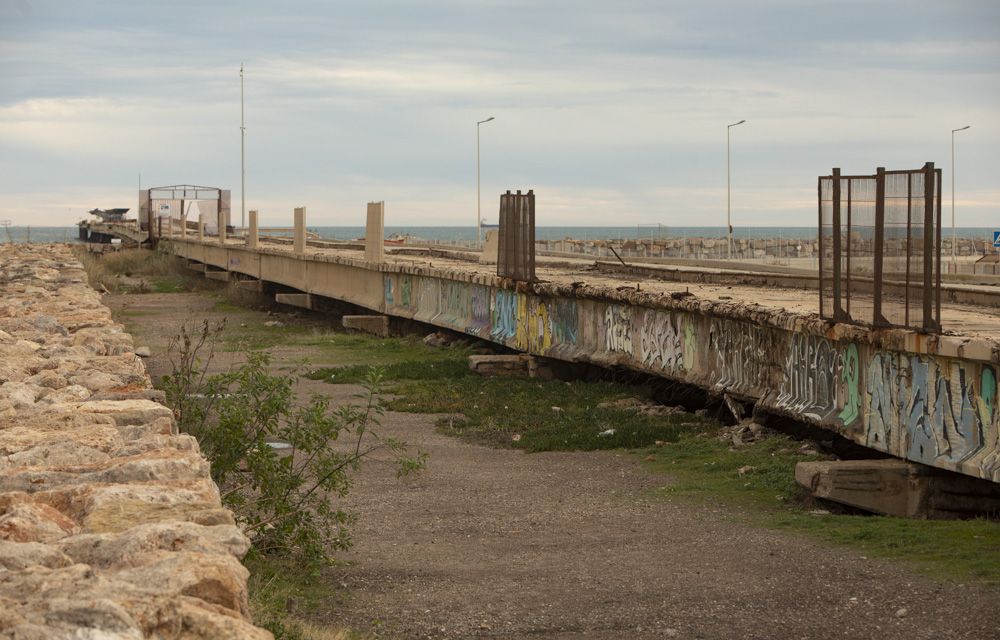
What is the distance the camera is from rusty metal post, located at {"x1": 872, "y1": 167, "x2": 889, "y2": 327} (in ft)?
34.4

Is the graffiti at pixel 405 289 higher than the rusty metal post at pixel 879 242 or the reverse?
the reverse

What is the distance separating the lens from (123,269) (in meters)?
56.2

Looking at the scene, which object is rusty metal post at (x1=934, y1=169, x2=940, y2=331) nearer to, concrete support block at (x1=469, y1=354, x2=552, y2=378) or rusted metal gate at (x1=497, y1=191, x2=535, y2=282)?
concrete support block at (x1=469, y1=354, x2=552, y2=378)

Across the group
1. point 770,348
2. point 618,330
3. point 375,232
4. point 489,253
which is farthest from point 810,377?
point 489,253

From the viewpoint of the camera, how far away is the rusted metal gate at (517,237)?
767 inches

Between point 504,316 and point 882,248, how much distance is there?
33.0ft

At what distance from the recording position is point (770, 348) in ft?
42.1

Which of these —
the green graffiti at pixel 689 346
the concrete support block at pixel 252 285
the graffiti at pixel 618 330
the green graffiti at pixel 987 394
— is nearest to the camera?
the green graffiti at pixel 987 394

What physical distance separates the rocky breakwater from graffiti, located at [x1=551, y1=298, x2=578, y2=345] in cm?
883

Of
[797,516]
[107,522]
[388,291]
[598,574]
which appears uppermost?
[388,291]

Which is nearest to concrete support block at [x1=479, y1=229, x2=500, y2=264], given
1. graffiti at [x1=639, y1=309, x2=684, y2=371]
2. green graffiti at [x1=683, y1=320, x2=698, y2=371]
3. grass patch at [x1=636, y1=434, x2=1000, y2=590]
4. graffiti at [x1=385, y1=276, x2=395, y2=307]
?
graffiti at [x1=385, y1=276, x2=395, y2=307]

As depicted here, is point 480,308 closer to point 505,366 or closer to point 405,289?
point 505,366

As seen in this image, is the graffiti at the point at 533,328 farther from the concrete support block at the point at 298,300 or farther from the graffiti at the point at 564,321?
the concrete support block at the point at 298,300

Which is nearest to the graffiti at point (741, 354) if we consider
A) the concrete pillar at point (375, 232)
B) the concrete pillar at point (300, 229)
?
the concrete pillar at point (375, 232)
